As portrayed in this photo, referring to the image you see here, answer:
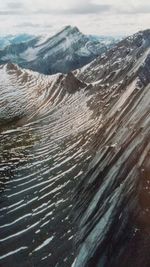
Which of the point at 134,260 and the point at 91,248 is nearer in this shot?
the point at 134,260

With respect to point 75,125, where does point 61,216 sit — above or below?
above

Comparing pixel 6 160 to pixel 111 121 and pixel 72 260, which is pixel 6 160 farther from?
pixel 72 260

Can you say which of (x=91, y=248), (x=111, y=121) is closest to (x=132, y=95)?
(x=111, y=121)

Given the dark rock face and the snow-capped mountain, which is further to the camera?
the snow-capped mountain

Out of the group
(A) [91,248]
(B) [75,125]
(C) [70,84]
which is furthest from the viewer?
(C) [70,84]

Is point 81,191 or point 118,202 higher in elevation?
point 118,202

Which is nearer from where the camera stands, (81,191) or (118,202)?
(118,202)

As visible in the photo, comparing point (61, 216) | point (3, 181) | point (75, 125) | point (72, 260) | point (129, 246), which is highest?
point (129, 246)

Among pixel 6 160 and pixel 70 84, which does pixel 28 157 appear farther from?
pixel 70 84

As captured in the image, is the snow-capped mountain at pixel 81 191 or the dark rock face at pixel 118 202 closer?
the dark rock face at pixel 118 202

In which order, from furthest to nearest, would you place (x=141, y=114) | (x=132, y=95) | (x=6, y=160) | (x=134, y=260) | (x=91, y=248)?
(x=132, y=95)
(x=6, y=160)
(x=141, y=114)
(x=91, y=248)
(x=134, y=260)
